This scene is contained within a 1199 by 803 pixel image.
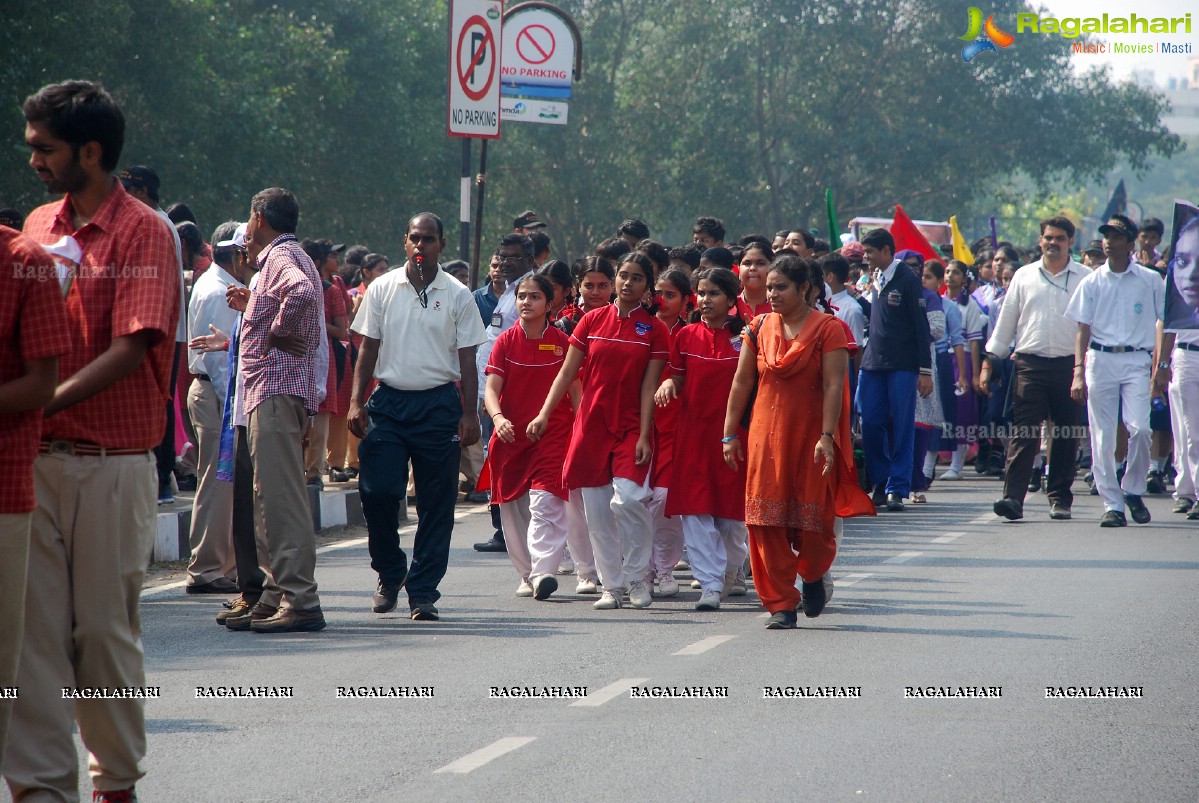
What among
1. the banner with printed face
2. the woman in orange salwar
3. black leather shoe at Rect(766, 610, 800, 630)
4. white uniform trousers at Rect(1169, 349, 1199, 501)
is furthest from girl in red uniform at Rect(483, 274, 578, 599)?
white uniform trousers at Rect(1169, 349, 1199, 501)

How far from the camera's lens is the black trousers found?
13258 mm

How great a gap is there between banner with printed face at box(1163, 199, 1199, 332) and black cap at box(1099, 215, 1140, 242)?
0.32 metres

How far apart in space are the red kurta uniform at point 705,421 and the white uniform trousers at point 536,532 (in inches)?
27.0

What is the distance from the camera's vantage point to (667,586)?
958cm

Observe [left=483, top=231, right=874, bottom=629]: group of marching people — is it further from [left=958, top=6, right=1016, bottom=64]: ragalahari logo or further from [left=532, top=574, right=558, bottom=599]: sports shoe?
[left=958, top=6, right=1016, bottom=64]: ragalahari logo

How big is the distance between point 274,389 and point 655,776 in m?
3.37

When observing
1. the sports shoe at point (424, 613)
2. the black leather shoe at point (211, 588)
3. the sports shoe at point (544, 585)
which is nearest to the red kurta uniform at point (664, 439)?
the sports shoe at point (544, 585)

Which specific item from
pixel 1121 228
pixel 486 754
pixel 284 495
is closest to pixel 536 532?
pixel 284 495

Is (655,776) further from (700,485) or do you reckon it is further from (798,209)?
(798,209)

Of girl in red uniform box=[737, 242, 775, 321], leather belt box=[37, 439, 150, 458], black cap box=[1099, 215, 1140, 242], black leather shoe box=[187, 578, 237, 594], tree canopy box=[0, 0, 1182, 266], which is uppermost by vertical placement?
tree canopy box=[0, 0, 1182, 266]

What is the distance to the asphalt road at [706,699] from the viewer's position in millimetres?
5340

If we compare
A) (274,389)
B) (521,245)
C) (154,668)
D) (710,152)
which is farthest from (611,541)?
(710,152)

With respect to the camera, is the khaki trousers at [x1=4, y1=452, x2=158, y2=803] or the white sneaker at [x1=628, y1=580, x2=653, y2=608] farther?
the white sneaker at [x1=628, y1=580, x2=653, y2=608]

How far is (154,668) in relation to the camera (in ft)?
23.6
